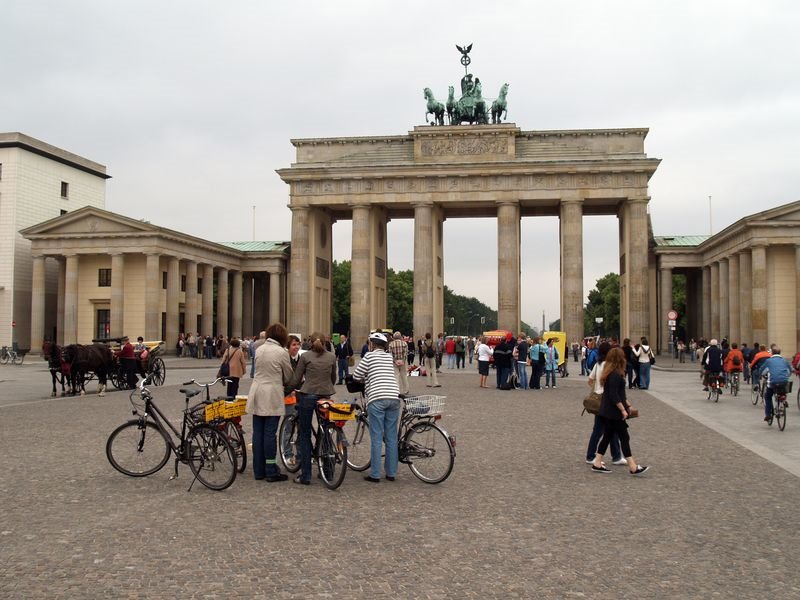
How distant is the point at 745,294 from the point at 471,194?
2152 cm

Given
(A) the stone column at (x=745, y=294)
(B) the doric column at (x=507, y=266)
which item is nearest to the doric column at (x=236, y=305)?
(B) the doric column at (x=507, y=266)

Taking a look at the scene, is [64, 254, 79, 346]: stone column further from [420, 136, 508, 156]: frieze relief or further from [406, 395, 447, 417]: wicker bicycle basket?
[406, 395, 447, 417]: wicker bicycle basket

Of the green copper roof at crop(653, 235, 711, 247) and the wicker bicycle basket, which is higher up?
the green copper roof at crop(653, 235, 711, 247)

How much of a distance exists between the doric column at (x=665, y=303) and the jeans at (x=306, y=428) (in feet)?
193

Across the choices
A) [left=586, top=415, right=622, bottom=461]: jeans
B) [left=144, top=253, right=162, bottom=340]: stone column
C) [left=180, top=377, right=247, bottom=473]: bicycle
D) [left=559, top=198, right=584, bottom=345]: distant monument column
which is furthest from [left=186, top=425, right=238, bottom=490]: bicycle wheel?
[left=559, top=198, right=584, bottom=345]: distant monument column

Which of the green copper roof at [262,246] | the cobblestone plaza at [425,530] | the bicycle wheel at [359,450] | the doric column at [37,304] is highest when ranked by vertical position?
the green copper roof at [262,246]

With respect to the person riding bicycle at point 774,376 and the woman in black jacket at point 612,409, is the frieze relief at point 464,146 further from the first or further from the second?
the woman in black jacket at point 612,409

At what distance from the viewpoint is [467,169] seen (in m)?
63.9

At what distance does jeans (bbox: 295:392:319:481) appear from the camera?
11.4m

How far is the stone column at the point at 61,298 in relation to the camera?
61.7 metres

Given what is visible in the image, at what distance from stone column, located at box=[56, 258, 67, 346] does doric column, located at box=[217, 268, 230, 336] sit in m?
11.7

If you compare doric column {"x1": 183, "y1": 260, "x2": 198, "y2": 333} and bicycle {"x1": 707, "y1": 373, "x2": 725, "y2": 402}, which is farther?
doric column {"x1": 183, "y1": 260, "x2": 198, "y2": 333}

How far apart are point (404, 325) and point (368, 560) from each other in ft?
409

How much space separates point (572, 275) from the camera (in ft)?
204
